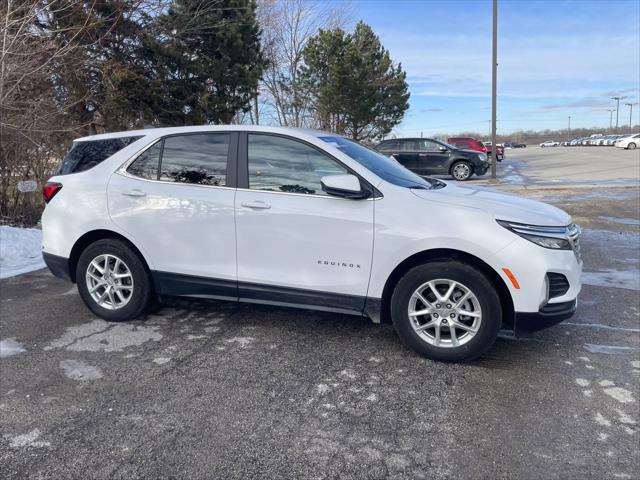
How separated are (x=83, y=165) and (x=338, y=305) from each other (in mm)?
2757

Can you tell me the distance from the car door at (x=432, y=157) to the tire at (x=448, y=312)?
667 inches

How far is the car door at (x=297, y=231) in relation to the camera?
12.2 feet

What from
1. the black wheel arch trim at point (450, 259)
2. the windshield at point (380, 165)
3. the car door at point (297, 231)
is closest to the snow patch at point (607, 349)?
the black wheel arch trim at point (450, 259)

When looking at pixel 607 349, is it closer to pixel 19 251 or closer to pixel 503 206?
pixel 503 206

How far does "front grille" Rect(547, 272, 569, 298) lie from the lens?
11.4 ft

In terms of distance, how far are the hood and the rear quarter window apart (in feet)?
8.95

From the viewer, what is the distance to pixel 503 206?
3676 millimetres

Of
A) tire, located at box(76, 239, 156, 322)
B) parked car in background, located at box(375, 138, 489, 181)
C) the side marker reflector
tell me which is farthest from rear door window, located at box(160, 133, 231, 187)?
parked car in background, located at box(375, 138, 489, 181)

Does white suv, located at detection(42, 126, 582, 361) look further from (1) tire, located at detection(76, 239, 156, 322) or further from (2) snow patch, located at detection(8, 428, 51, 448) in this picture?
(2) snow patch, located at detection(8, 428, 51, 448)

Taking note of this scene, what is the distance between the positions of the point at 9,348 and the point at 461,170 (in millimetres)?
18119

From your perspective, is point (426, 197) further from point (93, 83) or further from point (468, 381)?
point (93, 83)

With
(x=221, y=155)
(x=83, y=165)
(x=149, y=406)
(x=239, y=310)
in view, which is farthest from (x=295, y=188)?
(x=83, y=165)

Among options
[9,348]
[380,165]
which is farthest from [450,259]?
[9,348]

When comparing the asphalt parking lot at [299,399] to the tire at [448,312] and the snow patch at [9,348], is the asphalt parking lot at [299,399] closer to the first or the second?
the snow patch at [9,348]
